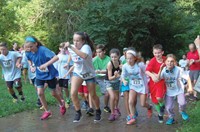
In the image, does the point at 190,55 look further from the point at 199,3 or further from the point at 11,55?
the point at 199,3

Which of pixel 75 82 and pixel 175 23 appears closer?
pixel 75 82

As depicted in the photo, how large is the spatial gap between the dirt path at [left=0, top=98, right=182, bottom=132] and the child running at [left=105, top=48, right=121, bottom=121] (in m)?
0.30

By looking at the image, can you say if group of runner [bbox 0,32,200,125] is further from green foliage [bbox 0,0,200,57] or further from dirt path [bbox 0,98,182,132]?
green foliage [bbox 0,0,200,57]

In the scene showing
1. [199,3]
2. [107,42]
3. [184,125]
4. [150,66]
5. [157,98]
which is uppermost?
[199,3]

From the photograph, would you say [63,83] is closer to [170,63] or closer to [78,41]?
[78,41]

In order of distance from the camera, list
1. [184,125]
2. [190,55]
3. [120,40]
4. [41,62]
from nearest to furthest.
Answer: [184,125] < [41,62] < [190,55] < [120,40]

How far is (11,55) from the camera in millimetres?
9977

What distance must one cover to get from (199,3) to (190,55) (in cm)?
1133

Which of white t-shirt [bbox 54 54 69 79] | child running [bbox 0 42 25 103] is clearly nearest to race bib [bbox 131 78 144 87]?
white t-shirt [bbox 54 54 69 79]

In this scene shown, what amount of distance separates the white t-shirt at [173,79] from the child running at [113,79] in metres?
1.09

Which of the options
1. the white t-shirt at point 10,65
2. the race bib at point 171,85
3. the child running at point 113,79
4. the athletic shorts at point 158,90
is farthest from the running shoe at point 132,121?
the white t-shirt at point 10,65

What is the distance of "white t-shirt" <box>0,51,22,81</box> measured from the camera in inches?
393

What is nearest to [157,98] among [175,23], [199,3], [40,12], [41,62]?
[41,62]

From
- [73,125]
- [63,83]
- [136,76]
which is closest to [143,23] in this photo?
[63,83]
